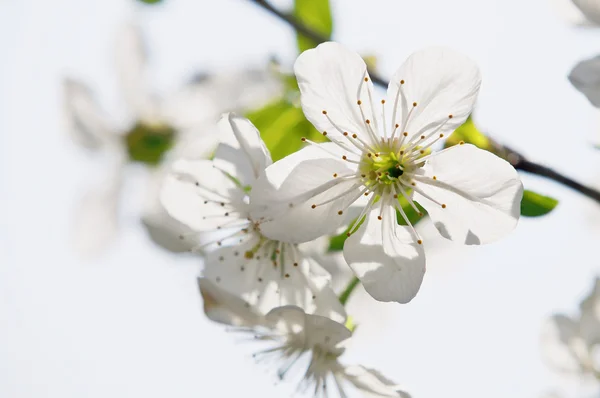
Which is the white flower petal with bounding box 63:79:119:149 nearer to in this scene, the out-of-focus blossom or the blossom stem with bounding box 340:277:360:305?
the blossom stem with bounding box 340:277:360:305

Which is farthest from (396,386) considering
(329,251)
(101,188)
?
(101,188)

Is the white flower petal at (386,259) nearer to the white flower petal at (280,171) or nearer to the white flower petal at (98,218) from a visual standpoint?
the white flower petal at (280,171)

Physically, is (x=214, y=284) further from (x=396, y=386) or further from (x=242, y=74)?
(x=242, y=74)

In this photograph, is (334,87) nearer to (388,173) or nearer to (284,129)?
(388,173)

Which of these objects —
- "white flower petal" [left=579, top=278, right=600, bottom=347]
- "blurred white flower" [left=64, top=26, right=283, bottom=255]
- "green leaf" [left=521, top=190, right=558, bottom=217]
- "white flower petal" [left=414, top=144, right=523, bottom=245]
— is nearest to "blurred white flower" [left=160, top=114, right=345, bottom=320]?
"white flower petal" [left=414, top=144, right=523, bottom=245]

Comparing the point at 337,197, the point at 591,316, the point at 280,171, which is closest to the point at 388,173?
the point at 337,197

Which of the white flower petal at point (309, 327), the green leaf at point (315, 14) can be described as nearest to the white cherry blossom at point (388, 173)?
the white flower petal at point (309, 327)
